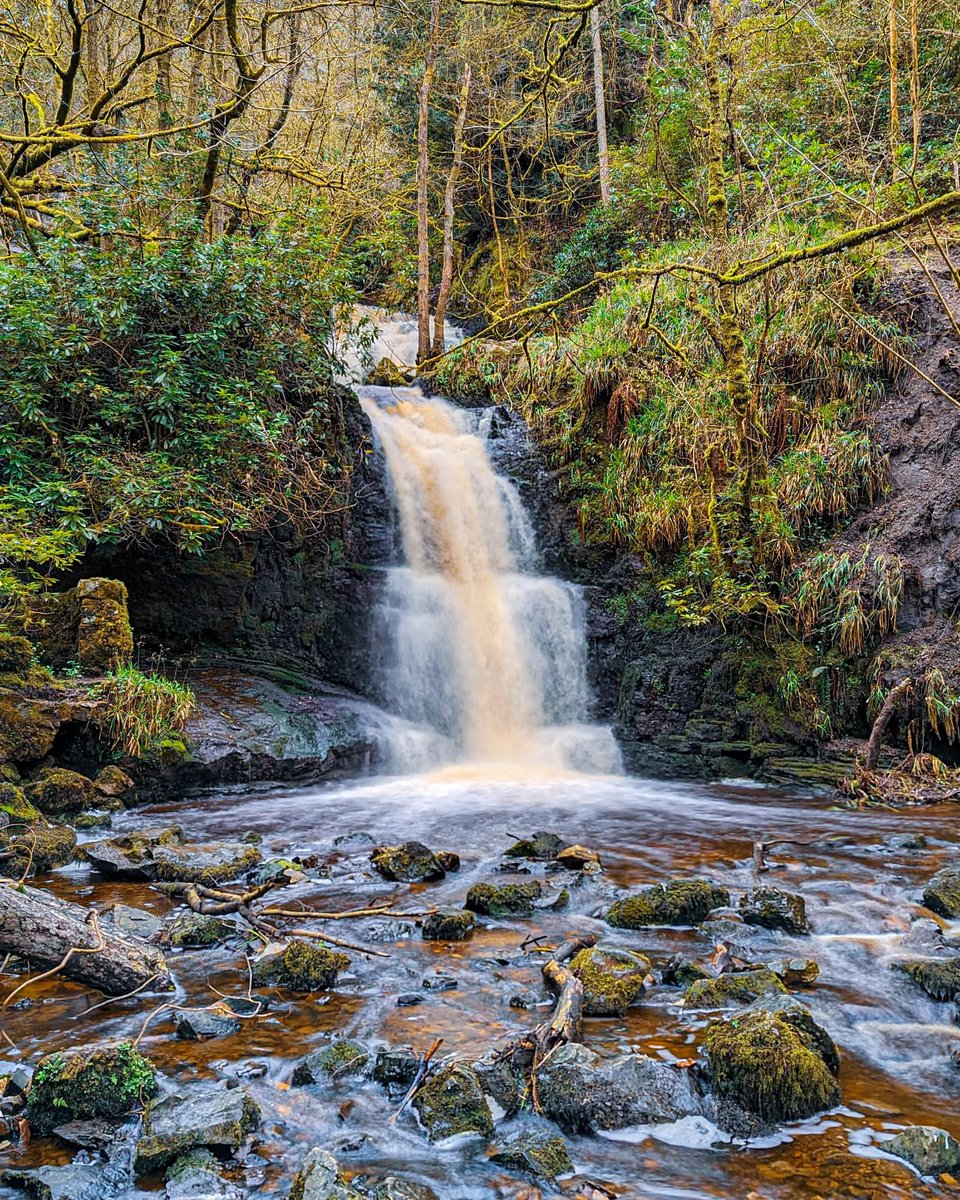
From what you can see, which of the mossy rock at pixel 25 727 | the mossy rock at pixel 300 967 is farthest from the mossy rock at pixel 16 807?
the mossy rock at pixel 300 967

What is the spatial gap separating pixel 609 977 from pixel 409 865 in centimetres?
202

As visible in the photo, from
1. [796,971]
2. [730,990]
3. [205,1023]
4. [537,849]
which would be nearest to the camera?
[205,1023]

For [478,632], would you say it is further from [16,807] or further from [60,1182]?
[60,1182]

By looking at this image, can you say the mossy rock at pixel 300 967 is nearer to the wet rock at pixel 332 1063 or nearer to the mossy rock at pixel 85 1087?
the wet rock at pixel 332 1063

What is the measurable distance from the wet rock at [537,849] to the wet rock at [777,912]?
1.57 metres

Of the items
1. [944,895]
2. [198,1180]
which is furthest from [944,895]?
[198,1180]

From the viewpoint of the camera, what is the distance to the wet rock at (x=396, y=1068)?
2750 mm

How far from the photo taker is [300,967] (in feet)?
11.5

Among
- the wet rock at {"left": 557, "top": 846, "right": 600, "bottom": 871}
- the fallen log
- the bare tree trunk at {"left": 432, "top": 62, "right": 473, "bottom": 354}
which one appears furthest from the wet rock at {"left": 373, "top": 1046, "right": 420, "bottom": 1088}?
the bare tree trunk at {"left": 432, "top": 62, "right": 473, "bottom": 354}

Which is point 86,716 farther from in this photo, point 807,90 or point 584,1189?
point 807,90

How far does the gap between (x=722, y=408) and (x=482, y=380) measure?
15.8ft

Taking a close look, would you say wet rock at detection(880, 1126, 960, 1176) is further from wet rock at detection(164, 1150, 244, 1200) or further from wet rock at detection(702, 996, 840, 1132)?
wet rock at detection(164, 1150, 244, 1200)

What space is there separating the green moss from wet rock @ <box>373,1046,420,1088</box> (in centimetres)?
102

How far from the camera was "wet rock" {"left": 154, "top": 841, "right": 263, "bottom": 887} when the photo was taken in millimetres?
4887
